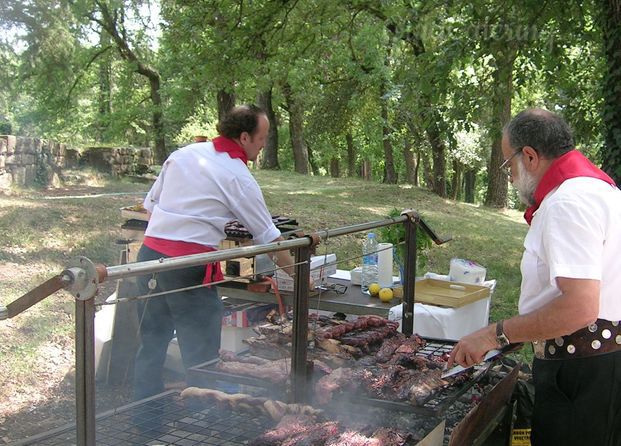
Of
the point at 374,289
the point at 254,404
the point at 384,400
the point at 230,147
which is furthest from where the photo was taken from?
the point at 374,289

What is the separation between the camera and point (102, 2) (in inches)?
747

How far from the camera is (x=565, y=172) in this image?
7.36 feet

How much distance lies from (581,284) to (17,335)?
5.23 m

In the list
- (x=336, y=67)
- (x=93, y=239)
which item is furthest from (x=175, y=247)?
(x=336, y=67)

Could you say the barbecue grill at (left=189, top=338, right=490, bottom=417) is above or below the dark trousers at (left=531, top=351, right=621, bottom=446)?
below

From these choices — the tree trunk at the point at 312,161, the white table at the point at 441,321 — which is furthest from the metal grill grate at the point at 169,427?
the tree trunk at the point at 312,161

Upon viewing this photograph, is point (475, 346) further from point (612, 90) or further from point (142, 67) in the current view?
point (142, 67)

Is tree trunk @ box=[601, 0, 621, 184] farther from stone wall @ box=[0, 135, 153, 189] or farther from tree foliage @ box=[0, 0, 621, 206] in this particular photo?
stone wall @ box=[0, 135, 153, 189]

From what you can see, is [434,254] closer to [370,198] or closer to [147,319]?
[370,198]

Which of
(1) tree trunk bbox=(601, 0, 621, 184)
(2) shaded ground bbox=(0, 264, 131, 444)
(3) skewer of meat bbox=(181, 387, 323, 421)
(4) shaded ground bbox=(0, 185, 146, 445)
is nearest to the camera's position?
(3) skewer of meat bbox=(181, 387, 323, 421)

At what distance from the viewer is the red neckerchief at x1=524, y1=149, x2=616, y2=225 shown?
2.23m

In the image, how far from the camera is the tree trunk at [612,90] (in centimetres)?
647

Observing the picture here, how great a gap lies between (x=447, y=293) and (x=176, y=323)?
2230 millimetres

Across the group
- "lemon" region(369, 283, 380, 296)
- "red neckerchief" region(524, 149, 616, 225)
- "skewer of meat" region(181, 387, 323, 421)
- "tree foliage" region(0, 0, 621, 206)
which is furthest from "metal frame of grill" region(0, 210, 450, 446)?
"tree foliage" region(0, 0, 621, 206)
